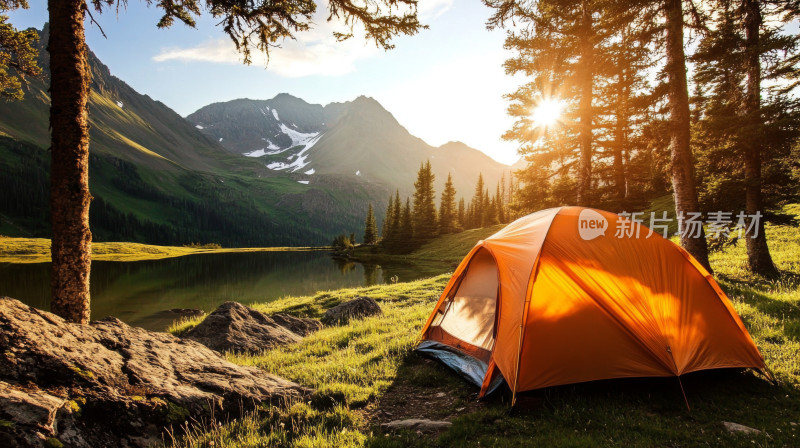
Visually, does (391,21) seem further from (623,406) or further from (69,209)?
(623,406)

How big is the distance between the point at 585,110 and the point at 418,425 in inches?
646

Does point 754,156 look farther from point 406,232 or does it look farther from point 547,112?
point 406,232

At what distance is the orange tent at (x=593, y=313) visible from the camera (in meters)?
5.88

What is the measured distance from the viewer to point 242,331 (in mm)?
10711

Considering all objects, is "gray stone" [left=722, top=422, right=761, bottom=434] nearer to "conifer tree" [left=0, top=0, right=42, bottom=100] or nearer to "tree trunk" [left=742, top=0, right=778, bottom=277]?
"tree trunk" [left=742, top=0, right=778, bottom=277]

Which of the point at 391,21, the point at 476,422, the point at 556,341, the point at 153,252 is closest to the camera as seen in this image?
the point at 476,422

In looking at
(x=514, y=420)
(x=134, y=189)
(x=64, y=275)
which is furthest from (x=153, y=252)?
Result: (x=134, y=189)

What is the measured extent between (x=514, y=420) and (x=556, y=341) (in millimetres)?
1533

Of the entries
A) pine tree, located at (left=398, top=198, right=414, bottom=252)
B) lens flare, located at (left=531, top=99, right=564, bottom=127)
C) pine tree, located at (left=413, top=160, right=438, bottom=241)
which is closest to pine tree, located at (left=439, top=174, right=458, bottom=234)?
pine tree, located at (left=413, top=160, right=438, bottom=241)

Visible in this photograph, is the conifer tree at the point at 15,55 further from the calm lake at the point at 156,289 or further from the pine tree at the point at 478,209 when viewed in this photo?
the pine tree at the point at 478,209

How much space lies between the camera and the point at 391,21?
325 inches

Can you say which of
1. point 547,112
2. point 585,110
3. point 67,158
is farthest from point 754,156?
point 67,158

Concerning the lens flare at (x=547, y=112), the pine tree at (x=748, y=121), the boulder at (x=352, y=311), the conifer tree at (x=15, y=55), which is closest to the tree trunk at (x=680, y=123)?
the pine tree at (x=748, y=121)

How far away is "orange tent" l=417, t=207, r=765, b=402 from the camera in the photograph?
19.3 ft
